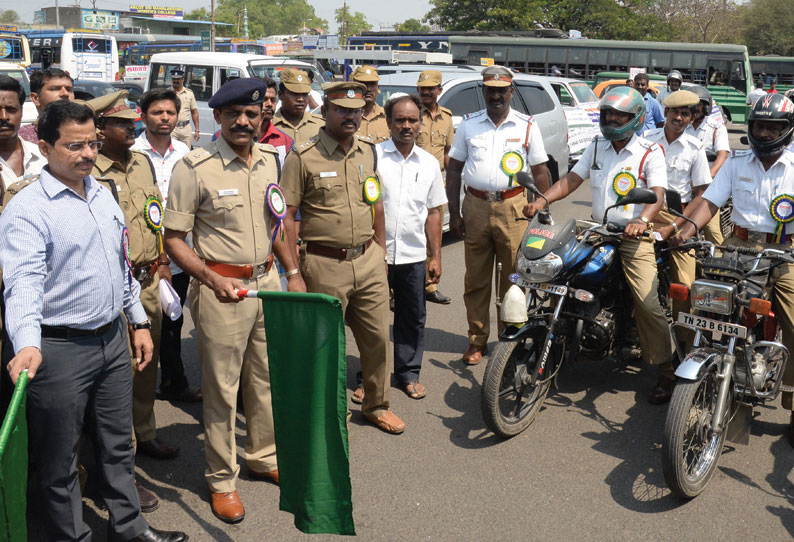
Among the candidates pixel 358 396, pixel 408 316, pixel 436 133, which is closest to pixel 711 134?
pixel 436 133

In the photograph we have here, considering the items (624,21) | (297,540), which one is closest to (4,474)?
(297,540)

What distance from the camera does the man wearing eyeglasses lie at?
2.94m

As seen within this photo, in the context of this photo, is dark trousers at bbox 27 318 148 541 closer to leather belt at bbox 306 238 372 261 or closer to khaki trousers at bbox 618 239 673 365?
leather belt at bbox 306 238 372 261

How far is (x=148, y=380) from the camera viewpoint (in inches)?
170

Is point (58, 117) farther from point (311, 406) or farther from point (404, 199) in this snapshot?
point (404, 199)

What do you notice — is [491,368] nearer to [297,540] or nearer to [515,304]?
[515,304]

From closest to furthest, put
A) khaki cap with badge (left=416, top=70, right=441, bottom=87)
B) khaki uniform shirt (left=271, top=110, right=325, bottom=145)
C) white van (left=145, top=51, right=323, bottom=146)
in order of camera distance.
A: khaki uniform shirt (left=271, top=110, right=325, bottom=145)
khaki cap with badge (left=416, top=70, right=441, bottom=87)
white van (left=145, top=51, right=323, bottom=146)

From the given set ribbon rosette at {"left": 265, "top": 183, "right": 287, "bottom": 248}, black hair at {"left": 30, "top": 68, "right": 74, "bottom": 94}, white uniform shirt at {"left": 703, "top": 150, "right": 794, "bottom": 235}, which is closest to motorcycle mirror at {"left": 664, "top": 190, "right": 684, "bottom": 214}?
white uniform shirt at {"left": 703, "top": 150, "right": 794, "bottom": 235}

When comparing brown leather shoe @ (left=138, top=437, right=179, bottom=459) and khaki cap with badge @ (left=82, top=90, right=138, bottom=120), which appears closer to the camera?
khaki cap with badge @ (left=82, top=90, right=138, bottom=120)

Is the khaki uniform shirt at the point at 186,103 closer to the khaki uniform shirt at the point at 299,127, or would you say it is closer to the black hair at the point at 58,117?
the khaki uniform shirt at the point at 299,127

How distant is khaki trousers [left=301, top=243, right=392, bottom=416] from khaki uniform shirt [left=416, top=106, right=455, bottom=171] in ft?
10.0

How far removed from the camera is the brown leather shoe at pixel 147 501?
3830 millimetres

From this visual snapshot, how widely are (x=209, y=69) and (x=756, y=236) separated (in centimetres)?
1064

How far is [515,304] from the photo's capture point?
452 cm
